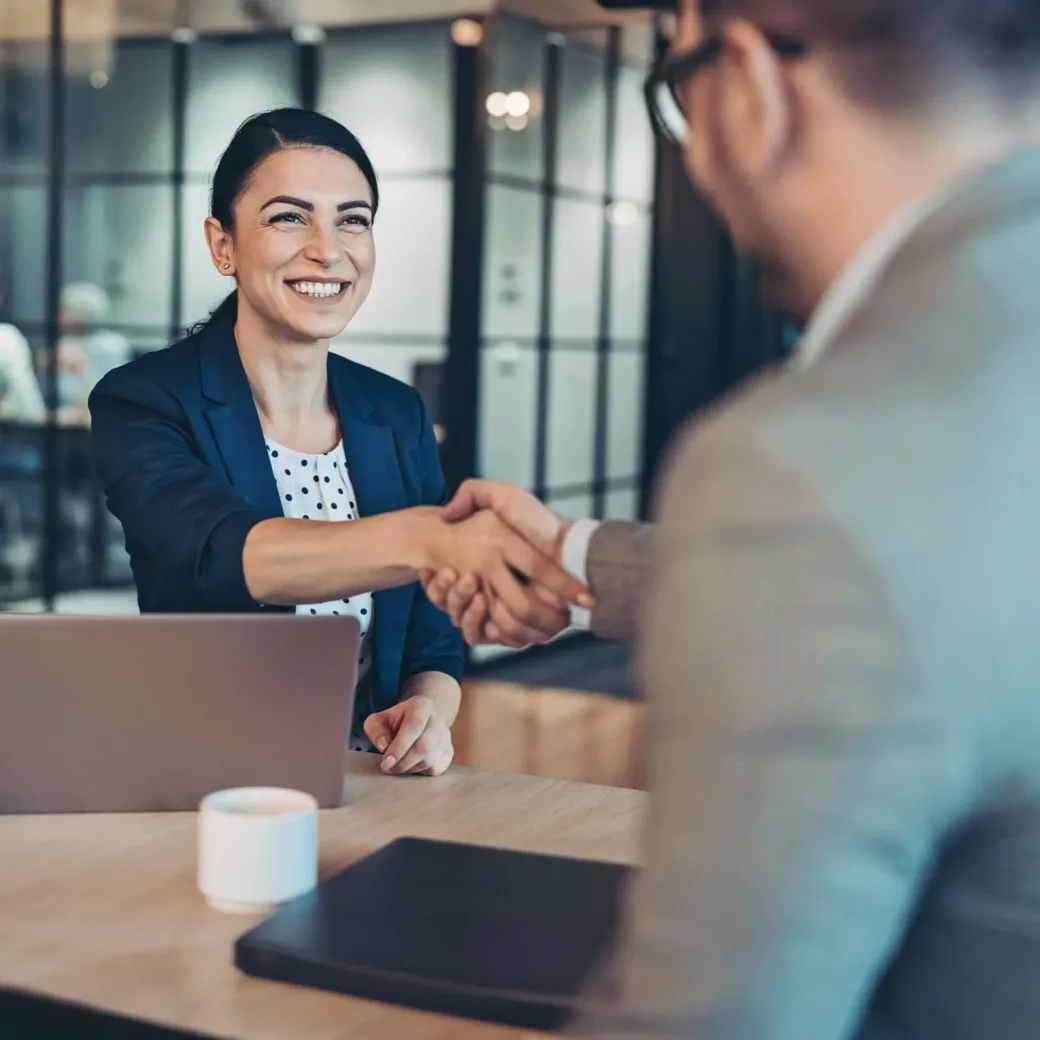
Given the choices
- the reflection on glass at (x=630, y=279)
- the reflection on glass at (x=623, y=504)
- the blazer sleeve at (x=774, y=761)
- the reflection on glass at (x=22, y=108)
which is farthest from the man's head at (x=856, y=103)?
the reflection on glass at (x=623, y=504)

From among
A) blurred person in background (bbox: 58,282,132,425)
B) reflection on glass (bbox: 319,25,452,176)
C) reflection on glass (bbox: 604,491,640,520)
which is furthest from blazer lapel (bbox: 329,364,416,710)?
reflection on glass (bbox: 604,491,640,520)

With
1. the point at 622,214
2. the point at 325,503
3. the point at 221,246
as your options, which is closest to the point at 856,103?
the point at 325,503

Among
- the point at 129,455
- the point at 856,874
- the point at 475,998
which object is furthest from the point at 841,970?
the point at 129,455

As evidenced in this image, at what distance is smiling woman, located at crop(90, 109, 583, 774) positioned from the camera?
6.25 feet

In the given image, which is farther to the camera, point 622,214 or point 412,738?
point 622,214

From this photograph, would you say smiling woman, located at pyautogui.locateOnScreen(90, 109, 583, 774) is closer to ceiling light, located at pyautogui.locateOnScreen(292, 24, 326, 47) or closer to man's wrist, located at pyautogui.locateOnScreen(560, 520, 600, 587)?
man's wrist, located at pyautogui.locateOnScreen(560, 520, 600, 587)

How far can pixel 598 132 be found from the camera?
23.1ft

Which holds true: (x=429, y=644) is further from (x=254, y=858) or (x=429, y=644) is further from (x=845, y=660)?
(x=845, y=660)

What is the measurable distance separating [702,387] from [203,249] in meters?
2.40

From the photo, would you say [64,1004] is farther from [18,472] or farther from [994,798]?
[18,472]

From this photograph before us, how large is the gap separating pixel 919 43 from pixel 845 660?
0.32m

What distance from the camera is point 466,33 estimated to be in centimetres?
603

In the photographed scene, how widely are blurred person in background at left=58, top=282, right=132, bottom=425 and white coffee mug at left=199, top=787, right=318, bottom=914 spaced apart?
515cm

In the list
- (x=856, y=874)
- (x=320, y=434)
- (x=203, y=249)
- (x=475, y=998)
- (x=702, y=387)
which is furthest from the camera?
(x=203, y=249)
